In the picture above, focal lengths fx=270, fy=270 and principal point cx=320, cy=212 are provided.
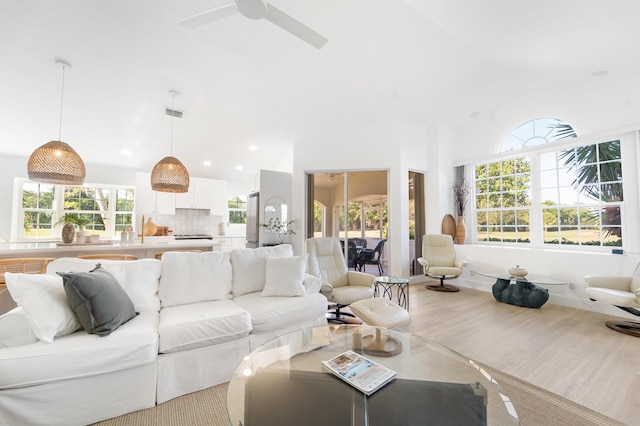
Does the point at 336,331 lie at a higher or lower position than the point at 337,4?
lower

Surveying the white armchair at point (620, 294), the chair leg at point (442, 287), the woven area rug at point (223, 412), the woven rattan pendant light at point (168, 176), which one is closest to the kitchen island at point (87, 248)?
the woven rattan pendant light at point (168, 176)

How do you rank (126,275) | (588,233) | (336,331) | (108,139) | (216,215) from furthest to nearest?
(216,215), (108,139), (588,233), (126,275), (336,331)

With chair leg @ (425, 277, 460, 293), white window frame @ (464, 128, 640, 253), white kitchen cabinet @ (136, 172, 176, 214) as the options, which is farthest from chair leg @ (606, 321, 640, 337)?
white kitchen cabinet @ (136, 172, 176, 214)

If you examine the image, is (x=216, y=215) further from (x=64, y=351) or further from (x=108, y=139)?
(x=64, y=351)

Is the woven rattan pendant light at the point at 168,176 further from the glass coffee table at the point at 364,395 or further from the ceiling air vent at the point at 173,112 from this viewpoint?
the glass coffee table at the point at 364,395

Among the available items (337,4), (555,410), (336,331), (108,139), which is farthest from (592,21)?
(108,139)

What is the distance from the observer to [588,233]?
13.5 feet

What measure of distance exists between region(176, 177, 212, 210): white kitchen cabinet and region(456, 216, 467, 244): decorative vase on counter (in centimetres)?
561

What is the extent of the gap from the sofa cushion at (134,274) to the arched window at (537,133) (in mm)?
5839

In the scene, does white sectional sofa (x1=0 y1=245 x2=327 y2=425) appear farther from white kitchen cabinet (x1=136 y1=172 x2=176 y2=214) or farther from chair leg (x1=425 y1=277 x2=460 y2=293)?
white kitchen cabinet (x1=136 y1=172 x2=176 y2=214)

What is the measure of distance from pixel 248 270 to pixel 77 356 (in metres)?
1.42

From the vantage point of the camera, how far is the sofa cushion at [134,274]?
2.17 metres

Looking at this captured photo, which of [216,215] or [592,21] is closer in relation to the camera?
[592,21]

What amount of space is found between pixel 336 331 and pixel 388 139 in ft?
13.4
